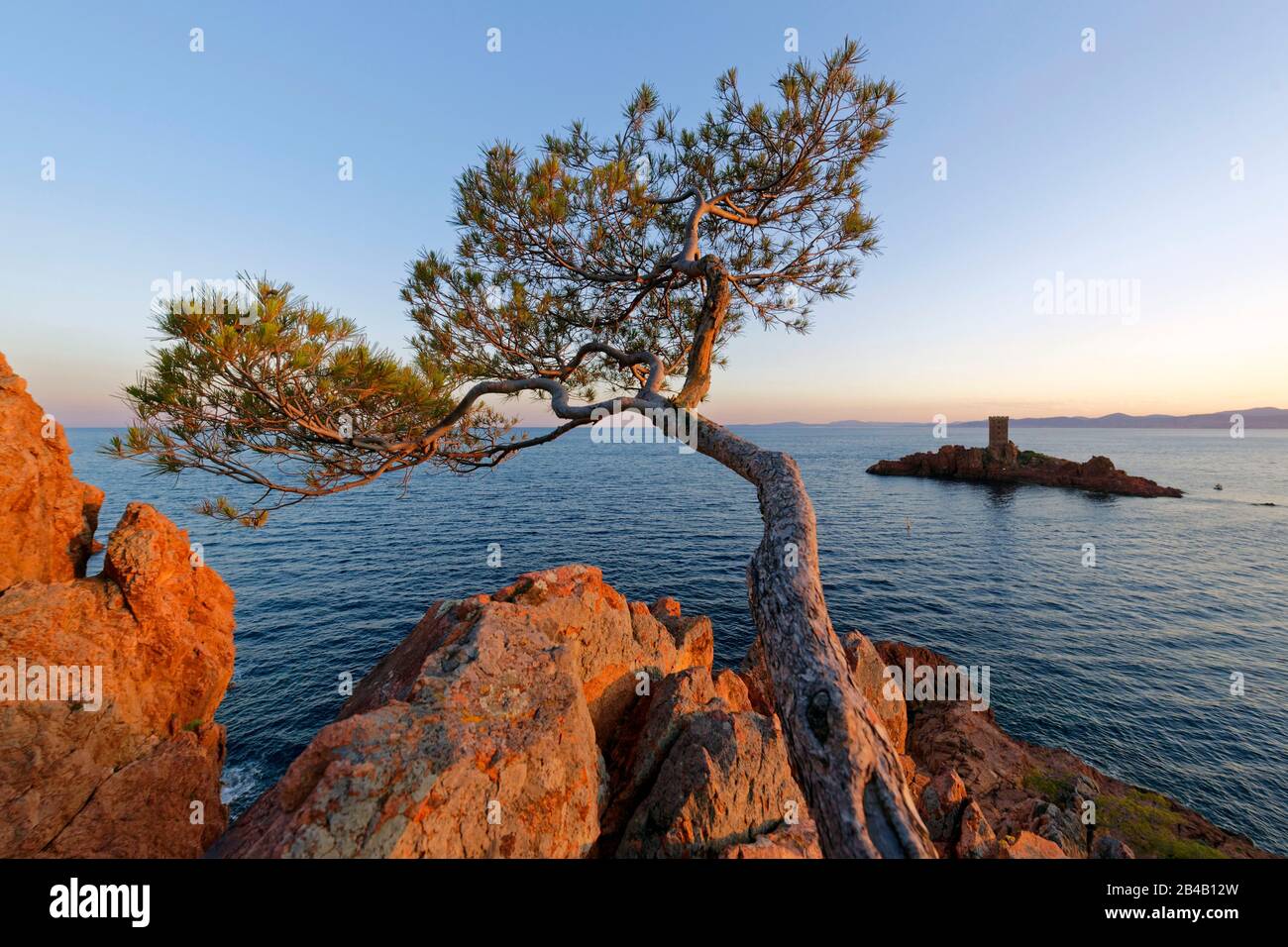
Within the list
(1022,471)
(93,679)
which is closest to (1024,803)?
(93,679)

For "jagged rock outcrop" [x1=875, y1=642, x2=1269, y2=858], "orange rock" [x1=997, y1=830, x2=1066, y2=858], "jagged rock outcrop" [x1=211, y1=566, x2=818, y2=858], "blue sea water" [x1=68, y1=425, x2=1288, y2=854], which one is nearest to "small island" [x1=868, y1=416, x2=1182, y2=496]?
"blue sea water" [x1=68, y1=425, x2=1288, y2=854]

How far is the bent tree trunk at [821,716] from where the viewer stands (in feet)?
6.25

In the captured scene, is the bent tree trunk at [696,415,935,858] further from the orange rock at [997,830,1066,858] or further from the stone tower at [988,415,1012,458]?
the stone tower at [988,415,1012,458]

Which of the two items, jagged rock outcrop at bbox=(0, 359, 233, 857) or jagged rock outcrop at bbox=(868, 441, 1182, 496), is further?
jagged rock outcrop at bbox=(868, 441, 1182, 496)

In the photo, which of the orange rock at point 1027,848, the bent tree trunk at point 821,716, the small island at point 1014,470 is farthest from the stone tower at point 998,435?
the bent tree trunk at point 821,716

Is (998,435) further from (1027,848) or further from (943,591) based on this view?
(1027,848)

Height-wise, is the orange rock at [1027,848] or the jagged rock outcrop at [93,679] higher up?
the jagged rock outcrop at [93,679]

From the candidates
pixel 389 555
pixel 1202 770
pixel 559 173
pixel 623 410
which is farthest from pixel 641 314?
pixel 389 555

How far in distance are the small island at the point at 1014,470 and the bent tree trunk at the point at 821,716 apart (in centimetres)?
7821

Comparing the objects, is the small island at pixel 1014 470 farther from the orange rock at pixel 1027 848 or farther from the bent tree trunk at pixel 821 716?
the bent tree trunk at pixel 821 716

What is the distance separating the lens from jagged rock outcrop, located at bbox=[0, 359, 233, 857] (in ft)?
22.8

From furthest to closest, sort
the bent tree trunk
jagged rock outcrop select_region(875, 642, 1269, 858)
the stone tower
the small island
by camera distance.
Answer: the stone tower, the small island, jagged rock outcrop select_region(875, 642, 1269, 858), the bent tree trunk

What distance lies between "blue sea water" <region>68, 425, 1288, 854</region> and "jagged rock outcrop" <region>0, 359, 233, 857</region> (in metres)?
4.91
